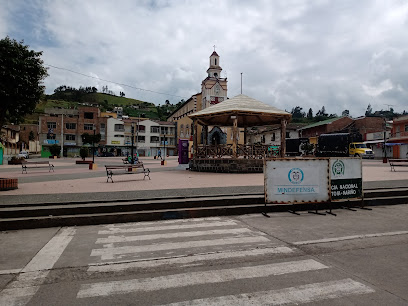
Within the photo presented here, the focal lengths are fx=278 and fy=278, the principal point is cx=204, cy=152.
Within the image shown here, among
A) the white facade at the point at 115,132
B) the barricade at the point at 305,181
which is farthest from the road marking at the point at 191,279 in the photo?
the white facade at the point at 115,132

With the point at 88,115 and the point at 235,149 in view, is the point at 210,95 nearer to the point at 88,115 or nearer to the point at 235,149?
the point at 88,115

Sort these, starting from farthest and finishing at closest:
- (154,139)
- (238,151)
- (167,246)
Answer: (154,139) → (238,151) → (167,246)

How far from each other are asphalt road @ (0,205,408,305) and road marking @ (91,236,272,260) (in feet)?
0.06

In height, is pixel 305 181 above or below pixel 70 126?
below

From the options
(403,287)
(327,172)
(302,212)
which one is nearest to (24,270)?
(403,287)

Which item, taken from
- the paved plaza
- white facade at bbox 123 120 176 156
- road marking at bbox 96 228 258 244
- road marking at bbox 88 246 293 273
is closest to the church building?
white facade at bbox 123 120 176 156

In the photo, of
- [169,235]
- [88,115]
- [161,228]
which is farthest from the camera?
[88,115]

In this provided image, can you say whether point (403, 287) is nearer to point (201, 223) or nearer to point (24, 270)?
point (201, 223)

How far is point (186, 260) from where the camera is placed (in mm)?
4559

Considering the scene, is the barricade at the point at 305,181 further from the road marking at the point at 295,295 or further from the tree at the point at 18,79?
the tree at the point at 18,79

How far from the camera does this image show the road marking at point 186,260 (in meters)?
4.28

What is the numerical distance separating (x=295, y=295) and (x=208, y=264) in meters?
1.46

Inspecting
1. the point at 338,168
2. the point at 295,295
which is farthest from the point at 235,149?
the point at 295,295

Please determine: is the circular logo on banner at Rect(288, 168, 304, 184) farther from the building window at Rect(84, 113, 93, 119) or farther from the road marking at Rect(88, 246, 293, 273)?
the building window at Rect(84, 113, 93, 119)
